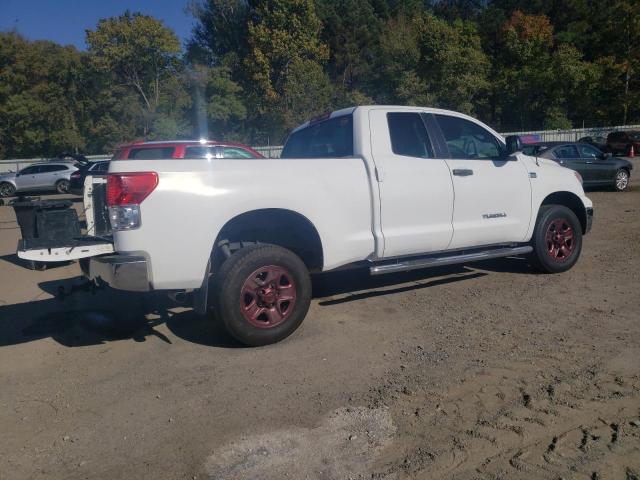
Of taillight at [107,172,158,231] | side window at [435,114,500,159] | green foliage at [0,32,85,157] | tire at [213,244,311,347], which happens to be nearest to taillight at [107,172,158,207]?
taillight at [107,172,158,231]

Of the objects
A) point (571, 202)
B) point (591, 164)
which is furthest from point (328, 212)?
point (591, 164)

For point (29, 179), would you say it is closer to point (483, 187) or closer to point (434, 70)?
point (483, 187)

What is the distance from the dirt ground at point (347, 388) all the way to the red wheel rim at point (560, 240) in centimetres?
44

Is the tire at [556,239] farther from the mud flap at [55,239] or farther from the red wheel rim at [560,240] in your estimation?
the mud flap at [55,239]

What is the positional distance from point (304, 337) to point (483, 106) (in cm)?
4936

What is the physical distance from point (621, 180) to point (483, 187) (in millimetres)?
12396

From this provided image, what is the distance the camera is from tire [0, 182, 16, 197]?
85.1ft

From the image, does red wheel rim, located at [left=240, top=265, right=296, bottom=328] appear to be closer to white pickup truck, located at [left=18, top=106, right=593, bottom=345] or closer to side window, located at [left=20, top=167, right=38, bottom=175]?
white pickup truck, located at [left=18, top=106, right=593, bottom=345]

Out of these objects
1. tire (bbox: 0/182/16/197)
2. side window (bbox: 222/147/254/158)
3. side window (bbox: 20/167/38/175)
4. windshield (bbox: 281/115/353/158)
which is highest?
side window (bbox: 20/167/38/175)

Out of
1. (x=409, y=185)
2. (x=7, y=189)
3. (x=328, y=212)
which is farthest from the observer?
(x=7, y=189)

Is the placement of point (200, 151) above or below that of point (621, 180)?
above

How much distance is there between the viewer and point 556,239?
673cm

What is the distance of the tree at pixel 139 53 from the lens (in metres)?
38.0

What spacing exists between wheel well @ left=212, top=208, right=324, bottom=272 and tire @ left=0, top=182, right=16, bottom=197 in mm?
25259
